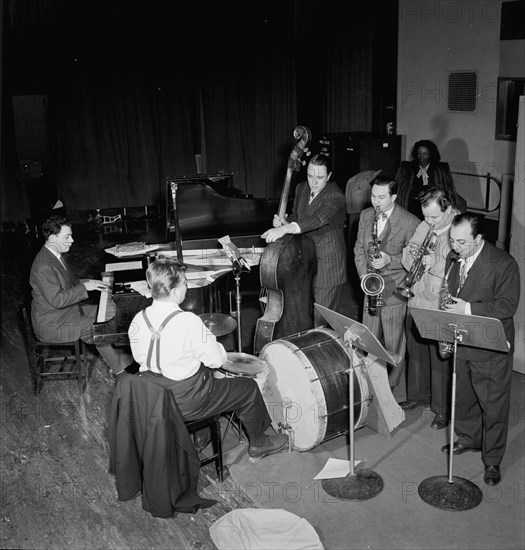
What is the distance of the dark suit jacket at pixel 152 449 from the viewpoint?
383 centimetres

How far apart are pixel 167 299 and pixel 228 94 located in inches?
303

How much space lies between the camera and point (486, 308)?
4043 mm

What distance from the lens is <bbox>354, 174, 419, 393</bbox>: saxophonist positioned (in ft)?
15.8

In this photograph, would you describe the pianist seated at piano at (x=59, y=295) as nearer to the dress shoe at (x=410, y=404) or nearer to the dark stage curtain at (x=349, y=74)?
the dress shoe at (x=410, y=404)

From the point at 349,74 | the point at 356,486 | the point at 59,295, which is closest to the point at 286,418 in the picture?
the point at 356,486

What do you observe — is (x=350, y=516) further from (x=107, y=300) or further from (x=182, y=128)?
(x=182, y=128)

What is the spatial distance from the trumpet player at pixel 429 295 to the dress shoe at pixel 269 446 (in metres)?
0.96

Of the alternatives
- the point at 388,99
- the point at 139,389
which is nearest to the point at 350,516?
the point at 139,389

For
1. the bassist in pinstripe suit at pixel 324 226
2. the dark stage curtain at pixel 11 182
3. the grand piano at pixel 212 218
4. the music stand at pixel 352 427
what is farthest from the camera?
the dark stage curtain at pixel 11 182

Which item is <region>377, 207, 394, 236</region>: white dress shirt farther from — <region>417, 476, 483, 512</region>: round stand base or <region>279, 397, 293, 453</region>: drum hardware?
<region>417, 476, 483, 512</region>: round stand base

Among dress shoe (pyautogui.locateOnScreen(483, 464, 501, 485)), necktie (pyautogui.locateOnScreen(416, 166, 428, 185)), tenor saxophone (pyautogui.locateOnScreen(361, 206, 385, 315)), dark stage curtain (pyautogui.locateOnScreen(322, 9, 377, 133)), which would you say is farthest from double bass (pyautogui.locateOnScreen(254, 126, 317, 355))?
dark stage curtain (pyautogui.locateOnScreen(322, 9, 377, 133))

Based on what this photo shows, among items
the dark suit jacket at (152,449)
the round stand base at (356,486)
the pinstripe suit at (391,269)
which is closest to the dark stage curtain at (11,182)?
the pinstripe suit at (391,269)

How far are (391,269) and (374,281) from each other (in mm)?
180

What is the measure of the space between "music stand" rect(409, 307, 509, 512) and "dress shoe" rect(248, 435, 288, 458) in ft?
2.95
